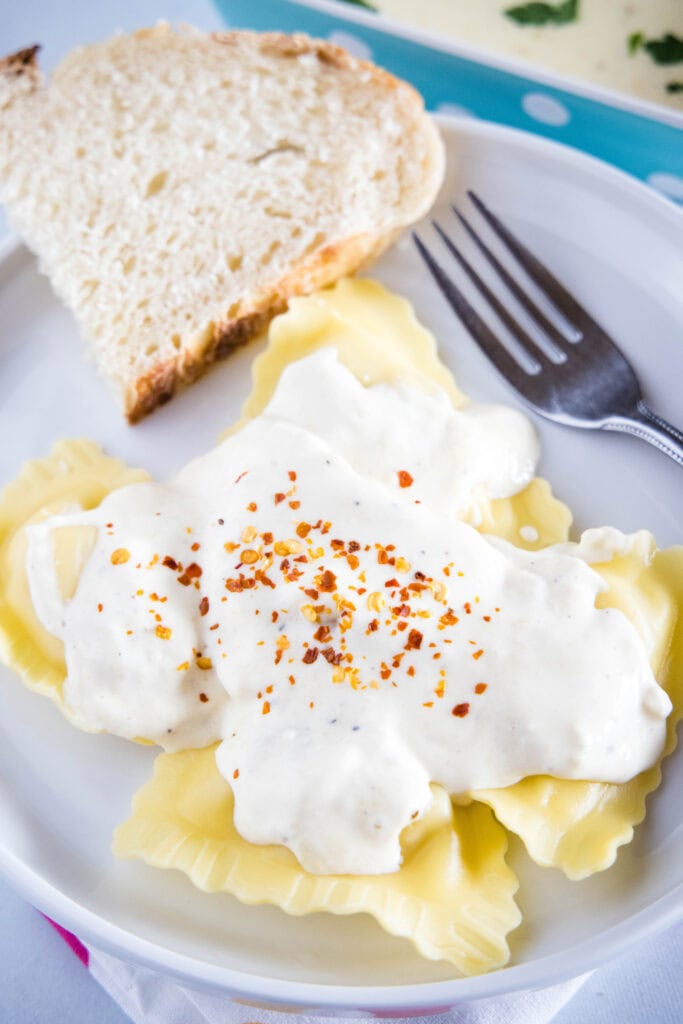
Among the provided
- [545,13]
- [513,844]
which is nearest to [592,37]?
[545,13]

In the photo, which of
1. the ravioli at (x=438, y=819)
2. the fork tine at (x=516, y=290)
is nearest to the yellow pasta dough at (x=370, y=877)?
the ravioli at (x=438, y=819)

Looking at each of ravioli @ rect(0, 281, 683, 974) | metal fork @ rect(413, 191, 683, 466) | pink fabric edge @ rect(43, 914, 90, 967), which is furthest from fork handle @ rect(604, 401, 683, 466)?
pink fabric edge @ rect(43, 914, 90, 967)

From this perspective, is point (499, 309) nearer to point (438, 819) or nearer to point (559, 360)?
point (559, 360)

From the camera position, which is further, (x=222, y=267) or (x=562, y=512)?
(x=222, y=267)

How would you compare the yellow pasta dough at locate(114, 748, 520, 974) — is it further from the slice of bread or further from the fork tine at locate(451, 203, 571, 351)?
the fork tine at locate(451, 203, 571, 351)

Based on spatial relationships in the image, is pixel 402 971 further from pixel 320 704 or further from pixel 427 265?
pixel 427 265

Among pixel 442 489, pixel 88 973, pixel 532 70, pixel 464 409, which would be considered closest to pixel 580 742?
pixel 442 489

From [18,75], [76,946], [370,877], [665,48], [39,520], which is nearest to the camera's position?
[370,877]
